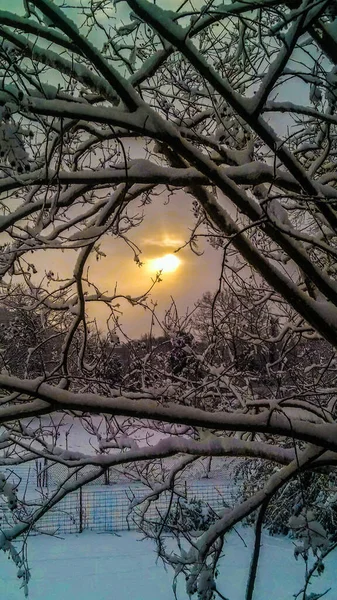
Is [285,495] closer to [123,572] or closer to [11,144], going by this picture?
[123,572]

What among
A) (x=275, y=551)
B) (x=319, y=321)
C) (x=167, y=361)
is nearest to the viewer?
(x=319, y=321)

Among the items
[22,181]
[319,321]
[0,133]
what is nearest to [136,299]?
[319,321]

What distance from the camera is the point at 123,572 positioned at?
9.68 meters

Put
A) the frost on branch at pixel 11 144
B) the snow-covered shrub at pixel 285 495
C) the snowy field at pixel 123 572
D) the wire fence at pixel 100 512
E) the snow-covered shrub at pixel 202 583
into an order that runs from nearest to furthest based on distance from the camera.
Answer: the frost on branch at pixel 11 144 → the snow-covered shrub at pixel 202 583 → the snow-covered shrub at pixel 285 495 → the snowy field at pixel 123 572 → the wire fence at pixel 100 512

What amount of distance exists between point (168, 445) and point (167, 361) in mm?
1629

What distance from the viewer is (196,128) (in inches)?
209

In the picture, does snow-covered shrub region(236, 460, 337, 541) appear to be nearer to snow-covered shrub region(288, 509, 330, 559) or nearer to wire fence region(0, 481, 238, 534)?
wire fence region(0, 481, 238, 534)

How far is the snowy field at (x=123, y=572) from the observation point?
8547 mm

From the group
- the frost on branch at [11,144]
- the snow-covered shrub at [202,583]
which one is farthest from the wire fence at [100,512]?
the frost on branch at [11,144]

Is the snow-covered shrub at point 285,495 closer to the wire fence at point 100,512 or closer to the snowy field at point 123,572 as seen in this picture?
the snowy field at point 123,572

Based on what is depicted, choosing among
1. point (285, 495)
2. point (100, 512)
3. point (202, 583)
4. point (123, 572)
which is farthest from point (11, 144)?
point (100, 512)

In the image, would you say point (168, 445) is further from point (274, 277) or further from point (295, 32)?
point (295, 32)

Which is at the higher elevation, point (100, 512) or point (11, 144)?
point (11, 144)

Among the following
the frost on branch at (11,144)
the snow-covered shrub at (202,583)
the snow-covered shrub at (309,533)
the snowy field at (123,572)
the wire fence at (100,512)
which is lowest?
the snowy field at (123,572)
